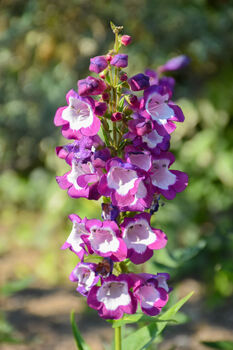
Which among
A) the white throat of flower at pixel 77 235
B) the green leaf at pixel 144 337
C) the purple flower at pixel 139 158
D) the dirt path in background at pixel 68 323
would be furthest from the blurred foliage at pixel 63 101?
the purple flower at pixel 139 158

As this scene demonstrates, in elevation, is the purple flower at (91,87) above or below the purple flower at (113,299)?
above

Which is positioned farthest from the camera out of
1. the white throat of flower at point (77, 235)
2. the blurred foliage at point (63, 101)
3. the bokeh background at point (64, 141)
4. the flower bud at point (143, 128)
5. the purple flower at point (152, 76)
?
the blurred foliage at point (63, 101)

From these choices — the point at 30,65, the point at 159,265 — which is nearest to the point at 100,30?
the point at 30,65

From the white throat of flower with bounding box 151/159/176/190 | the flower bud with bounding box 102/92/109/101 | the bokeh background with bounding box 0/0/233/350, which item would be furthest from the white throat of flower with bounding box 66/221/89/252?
the bokeh background with bounding box 0/0/233/350

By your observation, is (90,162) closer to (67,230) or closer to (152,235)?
(152,235)

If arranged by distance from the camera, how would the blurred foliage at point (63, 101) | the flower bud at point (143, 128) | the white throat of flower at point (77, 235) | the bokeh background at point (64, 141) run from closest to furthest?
the flower bud at point (143, 128) < the white throat of flower at point (77, 235) < the bokeh background at point (64, 141) < the blurred foliage at point (63, 101)

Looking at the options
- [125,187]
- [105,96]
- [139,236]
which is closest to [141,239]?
[139,236]

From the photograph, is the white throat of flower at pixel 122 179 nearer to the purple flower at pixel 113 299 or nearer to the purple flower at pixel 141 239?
the purple flower at pixel 141 239
